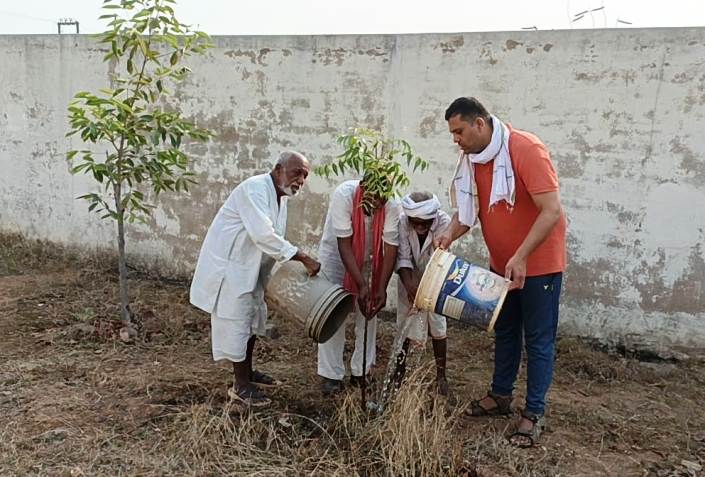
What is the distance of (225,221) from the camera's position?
3.40m

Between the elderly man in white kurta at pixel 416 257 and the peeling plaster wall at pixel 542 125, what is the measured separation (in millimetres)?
1364

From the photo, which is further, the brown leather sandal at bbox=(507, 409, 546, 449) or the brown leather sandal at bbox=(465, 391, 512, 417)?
the brown leather sandal at bbox=(465, 391, 512, 417)

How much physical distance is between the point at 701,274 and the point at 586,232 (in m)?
0.73

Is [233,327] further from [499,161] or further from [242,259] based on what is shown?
[499,161]

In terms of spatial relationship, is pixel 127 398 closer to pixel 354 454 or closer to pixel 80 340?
pixel 80 340

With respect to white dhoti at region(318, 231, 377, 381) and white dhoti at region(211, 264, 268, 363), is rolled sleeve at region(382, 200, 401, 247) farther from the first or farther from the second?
white dhoti at region(211, 264, 268, 363)

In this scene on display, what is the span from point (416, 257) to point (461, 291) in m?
0.55

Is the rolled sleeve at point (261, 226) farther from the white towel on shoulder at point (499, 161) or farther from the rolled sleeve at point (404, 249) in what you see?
the white towel on shoulder at point (499, 161)

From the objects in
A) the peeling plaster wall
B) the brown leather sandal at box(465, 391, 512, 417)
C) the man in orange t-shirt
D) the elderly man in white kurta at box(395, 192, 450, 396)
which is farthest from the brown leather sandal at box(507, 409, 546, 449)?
the peeling plaster wall

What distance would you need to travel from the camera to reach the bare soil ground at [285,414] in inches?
116

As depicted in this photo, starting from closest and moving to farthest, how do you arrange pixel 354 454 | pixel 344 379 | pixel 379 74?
pixel 354 454, pixel 344 379, pixel 379 74

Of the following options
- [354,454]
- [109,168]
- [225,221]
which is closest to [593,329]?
[354,454]

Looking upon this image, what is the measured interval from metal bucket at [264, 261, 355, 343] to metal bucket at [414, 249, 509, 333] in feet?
1.52

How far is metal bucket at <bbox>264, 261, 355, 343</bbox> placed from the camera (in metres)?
3.23
